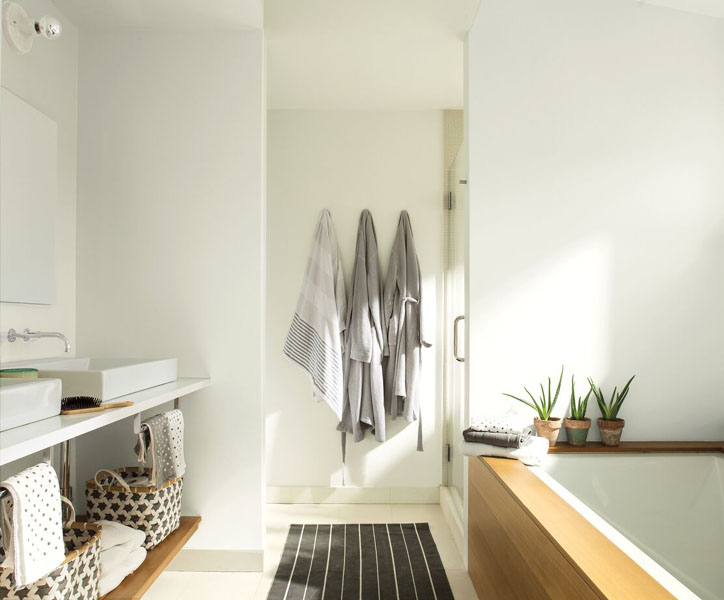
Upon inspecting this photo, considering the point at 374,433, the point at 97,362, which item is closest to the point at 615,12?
the point at 374,433

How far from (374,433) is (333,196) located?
1.37 m

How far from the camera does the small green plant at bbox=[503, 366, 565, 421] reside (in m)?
2.37

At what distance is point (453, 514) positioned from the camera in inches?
114

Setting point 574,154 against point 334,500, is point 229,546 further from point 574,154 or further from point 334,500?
point 574,154

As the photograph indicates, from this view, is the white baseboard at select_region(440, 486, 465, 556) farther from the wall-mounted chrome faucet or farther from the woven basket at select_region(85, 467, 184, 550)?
the wall-mounted chrome faucet

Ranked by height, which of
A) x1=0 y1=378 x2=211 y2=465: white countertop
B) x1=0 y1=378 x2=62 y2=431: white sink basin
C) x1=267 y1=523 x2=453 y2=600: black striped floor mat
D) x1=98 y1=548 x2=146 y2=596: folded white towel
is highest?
x1=0 y1=378 x2=62 y2=431: white sink basin

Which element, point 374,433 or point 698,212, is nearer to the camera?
point 698,212

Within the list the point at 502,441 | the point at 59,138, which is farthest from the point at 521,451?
the point at 59,138

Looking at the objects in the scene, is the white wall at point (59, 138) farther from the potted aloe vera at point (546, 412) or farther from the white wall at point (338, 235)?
the potted aloe vera at point (546, 412)

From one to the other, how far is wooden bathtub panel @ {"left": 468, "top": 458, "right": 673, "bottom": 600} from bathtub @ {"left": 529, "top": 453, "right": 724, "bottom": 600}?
8.0 inches

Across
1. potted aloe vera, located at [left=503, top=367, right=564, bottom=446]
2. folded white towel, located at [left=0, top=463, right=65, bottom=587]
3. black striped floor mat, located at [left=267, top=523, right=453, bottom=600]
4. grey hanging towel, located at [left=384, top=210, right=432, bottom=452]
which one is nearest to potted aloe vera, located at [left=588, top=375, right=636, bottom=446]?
potted aloe vera, located at [left=503, top=367, right=564, bottom=446]

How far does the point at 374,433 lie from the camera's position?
330 cm

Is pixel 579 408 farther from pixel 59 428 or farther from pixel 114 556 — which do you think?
pixel 59 428

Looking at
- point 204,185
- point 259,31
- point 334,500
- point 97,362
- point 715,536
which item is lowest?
point 334,500
